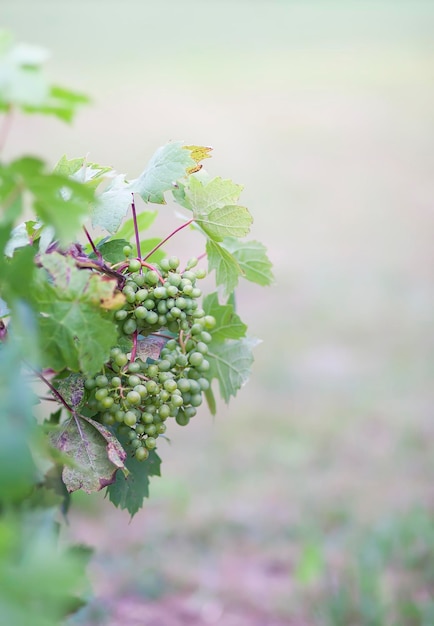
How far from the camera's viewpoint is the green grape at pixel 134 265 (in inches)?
24.8

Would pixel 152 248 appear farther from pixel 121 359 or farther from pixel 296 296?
pixel 296 296

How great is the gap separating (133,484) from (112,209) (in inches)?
9.3

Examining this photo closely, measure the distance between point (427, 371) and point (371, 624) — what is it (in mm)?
1602

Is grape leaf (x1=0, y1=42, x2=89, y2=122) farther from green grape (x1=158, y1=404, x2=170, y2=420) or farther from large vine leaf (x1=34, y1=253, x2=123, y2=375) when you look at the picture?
green grape (x1=158, y1=404, x2=170, y2=420)

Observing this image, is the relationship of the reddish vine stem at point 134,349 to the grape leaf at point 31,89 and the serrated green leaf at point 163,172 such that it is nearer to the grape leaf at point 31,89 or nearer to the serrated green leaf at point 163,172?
the serrated green leaf at point 163,172

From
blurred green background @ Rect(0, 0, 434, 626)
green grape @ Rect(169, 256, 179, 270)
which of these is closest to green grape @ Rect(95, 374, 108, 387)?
green grape @ Rect(169, 256, 179, 270)

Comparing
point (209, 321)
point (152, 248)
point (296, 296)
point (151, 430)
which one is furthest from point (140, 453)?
point (296, 296)

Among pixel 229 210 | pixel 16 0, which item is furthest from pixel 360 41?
pixel 229 210

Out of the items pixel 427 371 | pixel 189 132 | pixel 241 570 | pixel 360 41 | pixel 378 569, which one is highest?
pixel 360 41

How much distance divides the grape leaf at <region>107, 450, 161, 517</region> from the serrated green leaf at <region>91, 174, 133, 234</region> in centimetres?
20

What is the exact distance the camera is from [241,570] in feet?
6.39

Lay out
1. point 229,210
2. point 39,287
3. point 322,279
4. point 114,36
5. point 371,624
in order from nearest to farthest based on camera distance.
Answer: point 39,287 < point 229,210 < point 371,624 < point 322,279 < point 114,36

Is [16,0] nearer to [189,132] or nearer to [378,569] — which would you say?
[189,132]

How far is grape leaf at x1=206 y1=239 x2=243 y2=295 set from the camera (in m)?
0.70
